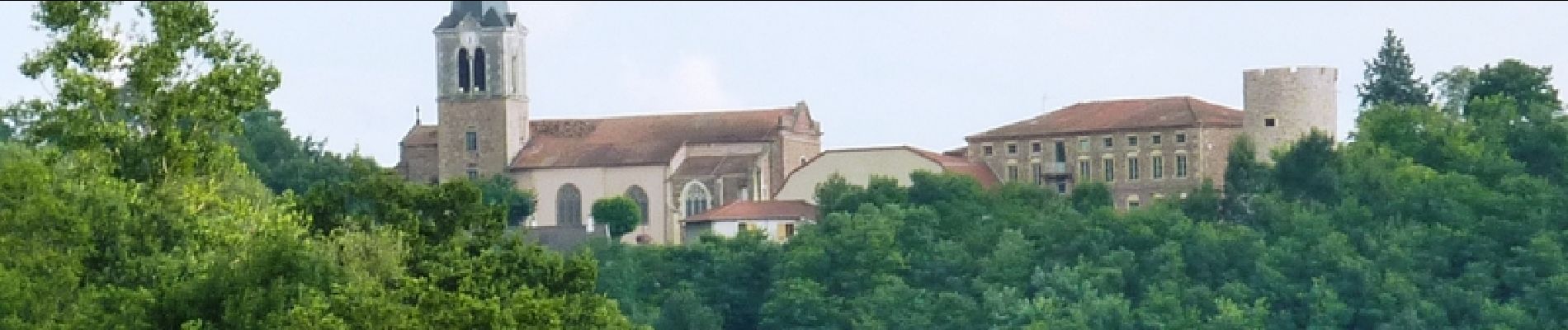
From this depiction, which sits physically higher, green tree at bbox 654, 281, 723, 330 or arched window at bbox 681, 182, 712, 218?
arched window at bbox 681, 182, 712, 218

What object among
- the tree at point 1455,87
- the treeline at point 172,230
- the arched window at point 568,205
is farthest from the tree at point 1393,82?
the treeline at point 172,230

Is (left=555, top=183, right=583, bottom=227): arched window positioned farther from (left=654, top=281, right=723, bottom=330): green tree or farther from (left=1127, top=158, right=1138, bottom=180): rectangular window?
(left=654, top=281, right=723, bottom=330): green tree

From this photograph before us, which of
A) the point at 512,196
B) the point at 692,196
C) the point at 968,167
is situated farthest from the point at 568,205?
the point at 968,167

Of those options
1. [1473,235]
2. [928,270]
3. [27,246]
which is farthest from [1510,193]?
[27,246]

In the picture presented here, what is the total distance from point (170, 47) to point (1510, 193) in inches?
1985

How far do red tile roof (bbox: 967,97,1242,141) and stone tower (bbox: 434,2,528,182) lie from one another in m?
12.5

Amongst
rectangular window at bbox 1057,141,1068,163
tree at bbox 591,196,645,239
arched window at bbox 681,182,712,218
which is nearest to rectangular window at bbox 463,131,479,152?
arched window at bbox 681,182,712,218

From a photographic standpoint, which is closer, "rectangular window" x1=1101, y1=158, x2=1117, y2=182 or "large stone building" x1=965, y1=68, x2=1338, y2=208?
"large stone building" x1=965, y1=68, x2=1338, y2=208

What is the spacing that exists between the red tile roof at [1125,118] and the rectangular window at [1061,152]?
0.27 metres

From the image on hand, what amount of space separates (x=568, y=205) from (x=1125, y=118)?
44.2ft

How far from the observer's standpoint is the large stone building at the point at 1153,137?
315 ft

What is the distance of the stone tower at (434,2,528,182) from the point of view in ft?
356

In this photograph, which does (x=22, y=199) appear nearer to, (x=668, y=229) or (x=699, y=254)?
(x=699, y=254)

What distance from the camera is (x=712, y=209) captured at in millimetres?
103312
